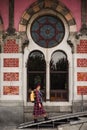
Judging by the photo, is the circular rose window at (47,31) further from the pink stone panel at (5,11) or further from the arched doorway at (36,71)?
the pink stone panel at (5,11)

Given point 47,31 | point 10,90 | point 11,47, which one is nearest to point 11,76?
point 10,90

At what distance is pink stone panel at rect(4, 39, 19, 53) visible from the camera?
594 inches

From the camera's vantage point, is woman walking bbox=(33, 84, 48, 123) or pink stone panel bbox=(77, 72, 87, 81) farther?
pink stone panel bbox=(77, 72, 87, 81)

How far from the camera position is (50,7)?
15180 millimetres

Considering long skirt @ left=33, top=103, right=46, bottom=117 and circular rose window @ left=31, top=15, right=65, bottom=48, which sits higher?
circular rose window @ left=31, top=15, right=65, bottom=48

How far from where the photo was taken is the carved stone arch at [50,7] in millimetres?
15148

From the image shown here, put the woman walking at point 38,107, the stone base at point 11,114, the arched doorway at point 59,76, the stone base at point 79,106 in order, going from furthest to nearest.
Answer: the arched doorway at point 59,76
the stone base at point 79,106
the stone base at point 11,114
the woman walking at point 38,107

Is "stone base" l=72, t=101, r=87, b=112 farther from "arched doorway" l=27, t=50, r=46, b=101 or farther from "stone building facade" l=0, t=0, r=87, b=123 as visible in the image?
"arched doorway" l=27, t=50, r=46, b=101

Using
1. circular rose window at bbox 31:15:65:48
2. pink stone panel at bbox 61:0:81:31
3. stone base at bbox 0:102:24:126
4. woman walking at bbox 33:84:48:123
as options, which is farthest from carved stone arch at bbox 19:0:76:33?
stone base at bbox 0:102:24:126

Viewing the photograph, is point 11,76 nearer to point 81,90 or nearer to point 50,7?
point 81,90

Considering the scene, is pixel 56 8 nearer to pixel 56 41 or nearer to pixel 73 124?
pixel 56 41

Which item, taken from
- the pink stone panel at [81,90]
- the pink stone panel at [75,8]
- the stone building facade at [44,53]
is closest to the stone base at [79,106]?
the stone building facade at [44,53]

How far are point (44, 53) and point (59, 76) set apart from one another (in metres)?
0.96

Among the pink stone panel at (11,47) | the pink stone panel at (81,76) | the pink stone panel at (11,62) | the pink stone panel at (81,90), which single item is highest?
the pink stone panel at (11,47)
